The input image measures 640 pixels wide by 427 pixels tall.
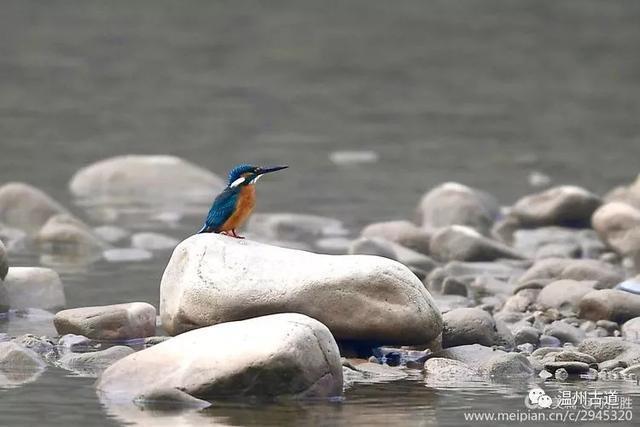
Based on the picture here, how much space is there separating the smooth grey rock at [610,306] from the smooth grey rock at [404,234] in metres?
3.05

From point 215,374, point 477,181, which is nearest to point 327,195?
point 477,181

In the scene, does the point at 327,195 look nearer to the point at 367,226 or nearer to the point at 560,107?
the point at 367,226

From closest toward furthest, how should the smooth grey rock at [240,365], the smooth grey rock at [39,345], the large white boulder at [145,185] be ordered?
the smooth grey rock at [240,365], the smooth grey rock at [39,345], the large white boulder at [145,185]

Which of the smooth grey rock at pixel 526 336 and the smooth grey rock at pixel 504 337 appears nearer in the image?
the smooth grey rock at pixel 504 337

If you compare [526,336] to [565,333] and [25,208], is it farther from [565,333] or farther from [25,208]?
[25,208]

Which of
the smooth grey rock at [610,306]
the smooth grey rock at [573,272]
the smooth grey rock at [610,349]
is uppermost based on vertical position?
the smooth grey rock at [573,272]

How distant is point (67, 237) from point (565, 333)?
4.82m

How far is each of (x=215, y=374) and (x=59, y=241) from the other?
219 inches

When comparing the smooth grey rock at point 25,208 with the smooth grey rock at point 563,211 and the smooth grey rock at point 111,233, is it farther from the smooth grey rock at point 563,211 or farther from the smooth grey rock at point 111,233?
the smooth grey rock at point 563,211

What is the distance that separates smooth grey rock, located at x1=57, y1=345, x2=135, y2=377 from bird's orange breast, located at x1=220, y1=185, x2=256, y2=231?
0.98m

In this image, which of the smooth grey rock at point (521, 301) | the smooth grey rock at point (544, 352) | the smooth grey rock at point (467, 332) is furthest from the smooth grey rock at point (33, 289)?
the smooth grey rock at point (544, 352)

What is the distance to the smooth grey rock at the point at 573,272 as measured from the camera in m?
10.9

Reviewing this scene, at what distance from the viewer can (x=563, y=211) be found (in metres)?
14.0

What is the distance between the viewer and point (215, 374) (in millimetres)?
7625
